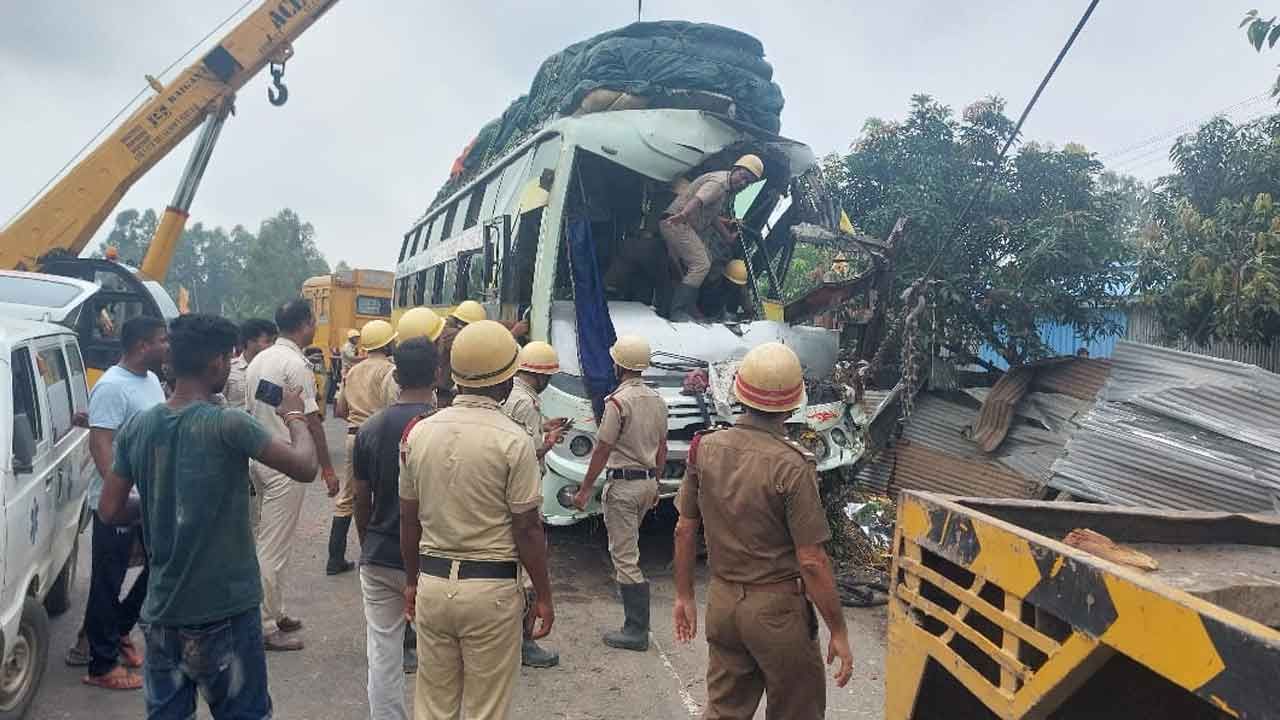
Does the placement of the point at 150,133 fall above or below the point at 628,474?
above

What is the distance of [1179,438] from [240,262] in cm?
7748

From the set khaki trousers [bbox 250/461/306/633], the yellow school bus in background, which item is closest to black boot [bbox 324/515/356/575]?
khaki trousers [bbox 250/461/306/633]

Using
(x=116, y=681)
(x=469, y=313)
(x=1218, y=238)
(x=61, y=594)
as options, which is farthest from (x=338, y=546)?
(x=1218, y=238)

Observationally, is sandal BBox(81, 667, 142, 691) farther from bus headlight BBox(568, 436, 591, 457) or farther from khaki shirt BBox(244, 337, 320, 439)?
bus headlight BBox(568, 436, 591, 457)

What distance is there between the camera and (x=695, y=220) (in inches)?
273

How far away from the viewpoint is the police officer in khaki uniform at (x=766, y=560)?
2.61 meters

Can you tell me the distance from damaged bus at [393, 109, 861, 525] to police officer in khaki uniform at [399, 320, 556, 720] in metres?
2.69

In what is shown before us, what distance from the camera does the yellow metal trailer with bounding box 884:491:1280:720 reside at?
154cm

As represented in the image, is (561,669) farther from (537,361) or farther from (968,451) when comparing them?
(968,451)

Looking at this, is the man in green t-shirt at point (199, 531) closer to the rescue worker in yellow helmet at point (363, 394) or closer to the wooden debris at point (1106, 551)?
the wooden debris at point (1106, 551)

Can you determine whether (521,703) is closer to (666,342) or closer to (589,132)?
(666,342)

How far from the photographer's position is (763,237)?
7922mm

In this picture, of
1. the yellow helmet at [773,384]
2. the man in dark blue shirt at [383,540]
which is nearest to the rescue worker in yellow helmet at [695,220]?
the man in dark blue shirt at [383,540]

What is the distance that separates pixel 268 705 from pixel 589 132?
4.95 metres
